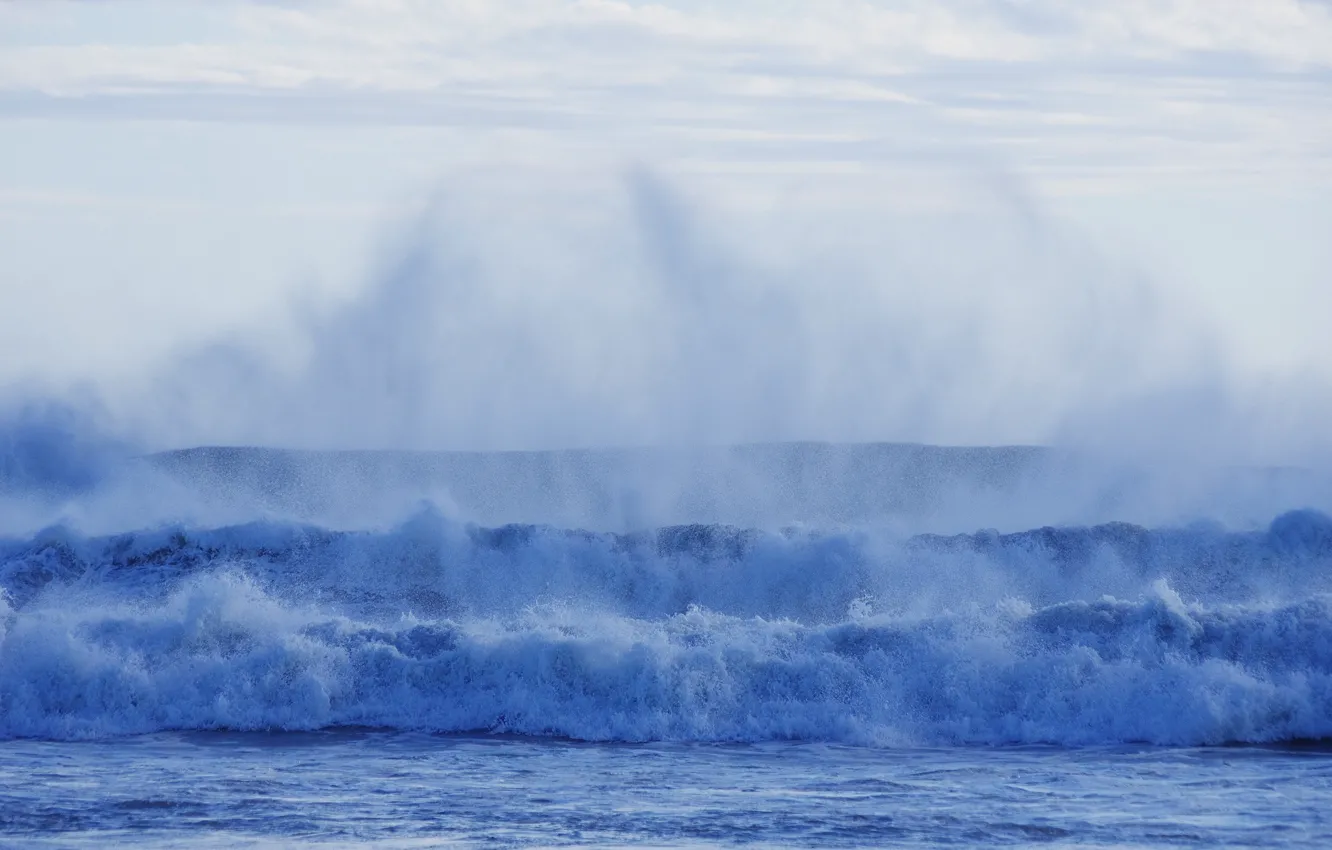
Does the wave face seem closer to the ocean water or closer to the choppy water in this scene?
the ocean water

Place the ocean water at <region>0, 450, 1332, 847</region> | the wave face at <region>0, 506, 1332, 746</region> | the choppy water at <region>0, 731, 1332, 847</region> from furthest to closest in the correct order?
the wave face at <region>0, 506, 1332, 746</region> < the ocean water at <region>0, 450, 1332, 847</region> < the choppy water at <region>0, 731, 1332, 847</region>

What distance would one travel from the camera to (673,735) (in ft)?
43.7

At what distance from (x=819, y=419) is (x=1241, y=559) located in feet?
26.1

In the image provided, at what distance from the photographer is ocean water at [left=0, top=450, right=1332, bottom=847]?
10.4m

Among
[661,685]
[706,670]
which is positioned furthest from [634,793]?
[706,670]

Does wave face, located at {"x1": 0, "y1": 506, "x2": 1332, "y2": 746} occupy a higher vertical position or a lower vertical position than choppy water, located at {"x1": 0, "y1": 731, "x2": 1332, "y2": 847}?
higher

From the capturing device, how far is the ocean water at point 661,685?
10367 millimetres

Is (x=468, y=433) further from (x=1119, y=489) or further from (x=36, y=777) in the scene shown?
(x=36, y=777)

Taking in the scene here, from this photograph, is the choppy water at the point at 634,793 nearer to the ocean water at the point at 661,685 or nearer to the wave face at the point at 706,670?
the ocean water at the point at 661,685

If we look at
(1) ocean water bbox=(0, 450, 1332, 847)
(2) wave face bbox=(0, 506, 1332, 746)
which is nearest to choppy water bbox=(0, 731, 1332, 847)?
(1) ocean water bbox=(0, 450, 1332, 847)

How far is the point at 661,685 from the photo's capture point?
45.2 feet

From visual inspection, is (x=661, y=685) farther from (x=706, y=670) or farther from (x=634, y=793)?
(x=634, y=793)

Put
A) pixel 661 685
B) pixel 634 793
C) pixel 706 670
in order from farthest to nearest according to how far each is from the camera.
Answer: pixel 706 670
pixel 661 685
pixel 634 793

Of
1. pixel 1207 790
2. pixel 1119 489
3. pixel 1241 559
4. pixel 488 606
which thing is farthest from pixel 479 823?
pixel 1119 489
